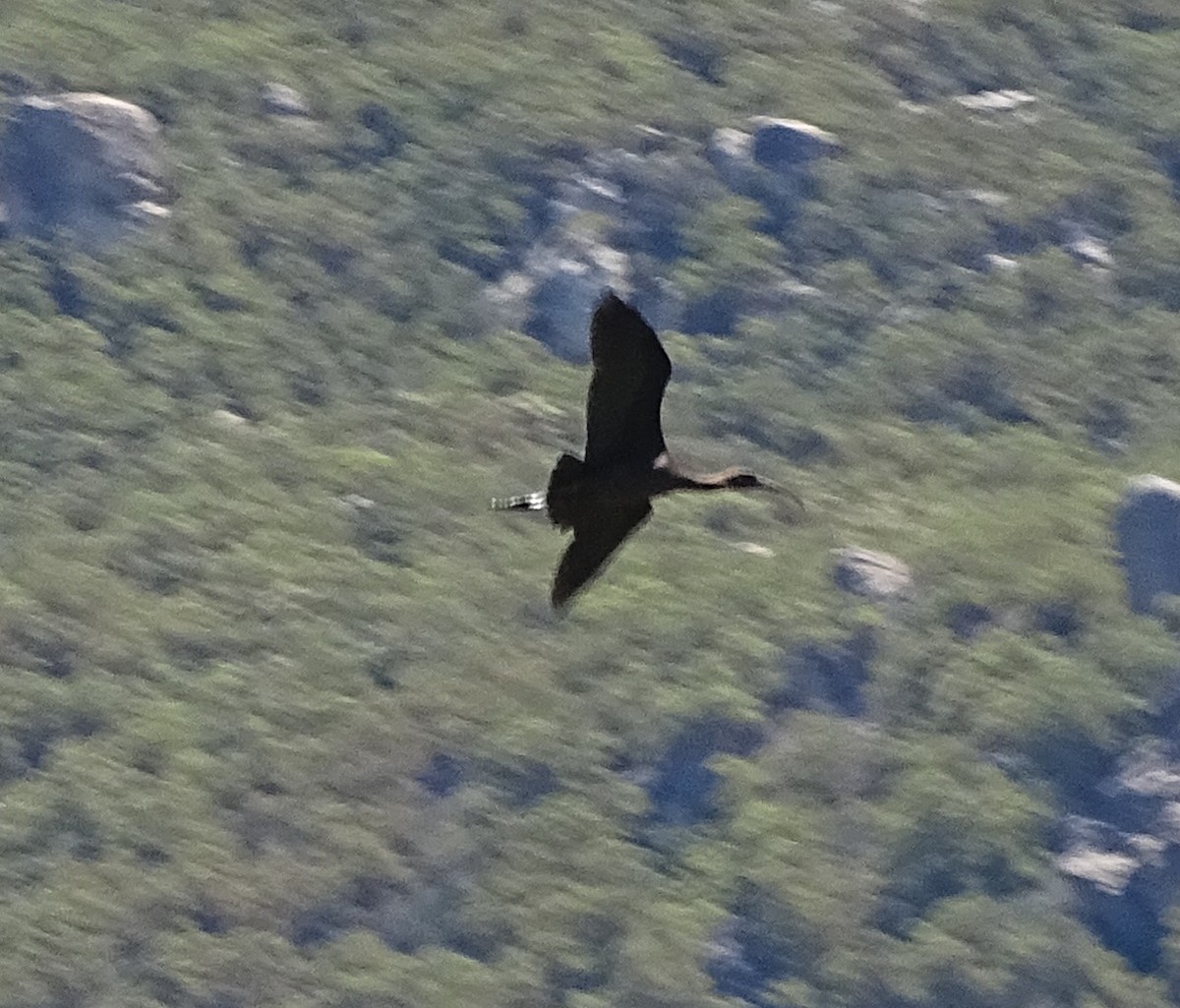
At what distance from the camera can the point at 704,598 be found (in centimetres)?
4962

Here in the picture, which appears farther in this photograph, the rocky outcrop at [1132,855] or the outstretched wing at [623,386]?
the rocky outcrop at [1132,855]

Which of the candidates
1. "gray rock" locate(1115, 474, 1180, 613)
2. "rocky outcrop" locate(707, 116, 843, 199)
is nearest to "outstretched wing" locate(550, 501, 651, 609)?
"gray rock" locate(1115, 474, 1180, 613)

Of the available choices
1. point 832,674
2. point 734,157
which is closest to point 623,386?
point 832,674

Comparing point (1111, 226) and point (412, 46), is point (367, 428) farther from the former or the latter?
point (1111, 226)

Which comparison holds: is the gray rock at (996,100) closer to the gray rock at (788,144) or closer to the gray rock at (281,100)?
the gray rock at (788,144)

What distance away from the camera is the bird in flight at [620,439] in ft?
53.8

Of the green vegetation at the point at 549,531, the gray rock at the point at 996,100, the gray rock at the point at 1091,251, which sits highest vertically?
the gray rock at the point at 996,100

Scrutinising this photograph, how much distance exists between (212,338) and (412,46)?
9.39 m

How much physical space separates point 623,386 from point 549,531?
3404 cm

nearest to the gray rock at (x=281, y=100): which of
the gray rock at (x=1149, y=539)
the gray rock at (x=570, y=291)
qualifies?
the gray rock at (x=570, y=291)

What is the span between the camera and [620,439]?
658 inches

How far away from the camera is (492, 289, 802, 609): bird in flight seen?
16.4 m

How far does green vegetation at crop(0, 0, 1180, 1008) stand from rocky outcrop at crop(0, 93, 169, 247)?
23.0 inches

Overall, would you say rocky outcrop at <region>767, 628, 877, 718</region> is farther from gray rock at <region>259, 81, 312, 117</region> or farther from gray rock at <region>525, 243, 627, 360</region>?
gray rock at <region>259, 81, 312, 117</region>
